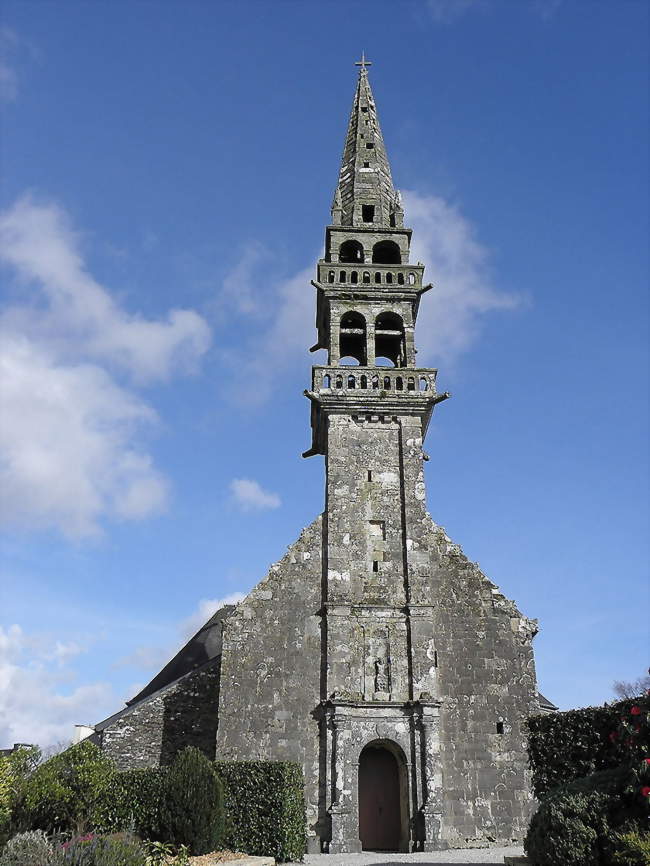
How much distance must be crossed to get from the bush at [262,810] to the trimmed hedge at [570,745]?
5.39m

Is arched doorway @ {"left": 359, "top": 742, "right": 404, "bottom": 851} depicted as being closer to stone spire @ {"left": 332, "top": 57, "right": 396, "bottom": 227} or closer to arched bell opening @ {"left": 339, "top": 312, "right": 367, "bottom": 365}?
arched bell opening @ {"left": 339, "top": 312, "right": 367, "bottom": 365}

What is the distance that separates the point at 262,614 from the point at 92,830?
6831 millimetres

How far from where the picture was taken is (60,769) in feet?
45.3

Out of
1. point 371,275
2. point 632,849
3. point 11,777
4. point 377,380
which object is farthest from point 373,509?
point 632,849

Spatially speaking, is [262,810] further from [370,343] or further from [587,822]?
[370,343]

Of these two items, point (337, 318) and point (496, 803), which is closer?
point (496, 803)

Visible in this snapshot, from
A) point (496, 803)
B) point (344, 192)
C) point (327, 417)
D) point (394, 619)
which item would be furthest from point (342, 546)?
point (344, 192)

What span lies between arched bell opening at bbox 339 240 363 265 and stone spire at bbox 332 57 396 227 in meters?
0.81

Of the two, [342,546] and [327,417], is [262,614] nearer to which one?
[342,546]

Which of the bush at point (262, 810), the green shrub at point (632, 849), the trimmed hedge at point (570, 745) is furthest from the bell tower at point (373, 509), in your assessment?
the green shrub at point (632, 849)

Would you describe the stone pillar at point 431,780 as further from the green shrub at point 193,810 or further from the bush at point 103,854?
the bush at point 103,854

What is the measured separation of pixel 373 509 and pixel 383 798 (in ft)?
24.1

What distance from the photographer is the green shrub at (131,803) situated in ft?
44.8

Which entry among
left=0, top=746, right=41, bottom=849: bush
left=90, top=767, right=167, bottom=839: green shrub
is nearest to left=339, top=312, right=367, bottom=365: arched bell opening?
left=90, top=767, right=167, bottom=839: green shrub
